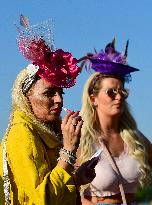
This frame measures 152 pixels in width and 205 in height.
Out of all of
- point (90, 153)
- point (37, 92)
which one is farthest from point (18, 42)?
point (90, 153)

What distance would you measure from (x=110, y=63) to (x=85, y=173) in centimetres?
275

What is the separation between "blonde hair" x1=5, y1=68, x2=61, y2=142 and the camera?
3203 millimetres

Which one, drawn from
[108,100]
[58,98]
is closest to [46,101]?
[58,98]

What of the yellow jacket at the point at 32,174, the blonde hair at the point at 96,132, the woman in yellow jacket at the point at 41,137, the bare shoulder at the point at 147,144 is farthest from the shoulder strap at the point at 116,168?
the yellow jacket at the point at 32,174

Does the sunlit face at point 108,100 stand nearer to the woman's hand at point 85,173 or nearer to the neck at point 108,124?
the neck at point 108,124

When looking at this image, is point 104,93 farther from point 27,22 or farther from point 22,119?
point 22,119

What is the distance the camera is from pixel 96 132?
219 inches

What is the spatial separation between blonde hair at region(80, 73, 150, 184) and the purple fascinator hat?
0.09 metres

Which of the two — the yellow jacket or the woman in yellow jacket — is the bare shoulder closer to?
the woman in yellow jacket

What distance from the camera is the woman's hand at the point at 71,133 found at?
2.98 m

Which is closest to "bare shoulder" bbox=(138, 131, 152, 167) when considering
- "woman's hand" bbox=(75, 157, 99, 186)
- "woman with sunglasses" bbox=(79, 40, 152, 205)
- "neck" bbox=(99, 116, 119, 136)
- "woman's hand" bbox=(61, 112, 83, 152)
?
"woman with sunglasses" bbox=(79, 40, 152, 205)

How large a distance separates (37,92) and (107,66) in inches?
101

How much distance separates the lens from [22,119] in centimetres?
312

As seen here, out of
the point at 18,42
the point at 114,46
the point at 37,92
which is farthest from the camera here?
the point at 114,46
